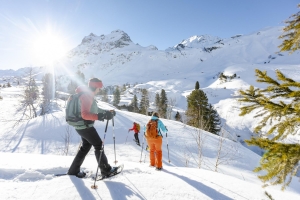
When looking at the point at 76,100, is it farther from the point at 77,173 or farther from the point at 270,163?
the point at 270,163

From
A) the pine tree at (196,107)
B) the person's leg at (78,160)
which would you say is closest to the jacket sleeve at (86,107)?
the person's leg at (78,160)

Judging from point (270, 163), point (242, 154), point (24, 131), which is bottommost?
point (242, 154)

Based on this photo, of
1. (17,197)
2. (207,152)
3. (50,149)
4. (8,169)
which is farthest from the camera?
(207,152)

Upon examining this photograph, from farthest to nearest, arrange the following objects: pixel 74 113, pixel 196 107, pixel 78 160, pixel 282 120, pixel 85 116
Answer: pixel 196 107, pixel 78 160, pixel 74 113, pixel 85 116, pixel 282 120

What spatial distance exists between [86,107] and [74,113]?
370mm

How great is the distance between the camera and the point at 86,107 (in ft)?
12.8

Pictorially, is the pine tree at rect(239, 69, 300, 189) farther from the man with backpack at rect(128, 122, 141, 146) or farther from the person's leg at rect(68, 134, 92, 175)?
the man with backpack at rect(128, 122, 141, 146)

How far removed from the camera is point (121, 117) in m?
20.4

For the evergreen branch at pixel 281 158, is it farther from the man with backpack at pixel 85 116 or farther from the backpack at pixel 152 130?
the backpack at pixel 152 130

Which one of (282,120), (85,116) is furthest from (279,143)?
(85,116)

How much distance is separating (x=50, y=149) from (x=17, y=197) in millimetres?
11846

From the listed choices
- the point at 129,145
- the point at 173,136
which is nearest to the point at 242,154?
the point at 173,136

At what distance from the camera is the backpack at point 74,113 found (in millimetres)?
4000

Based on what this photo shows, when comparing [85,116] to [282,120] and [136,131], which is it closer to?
[282,120]
